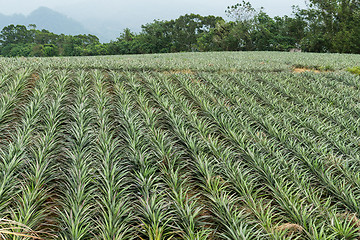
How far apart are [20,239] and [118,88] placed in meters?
4.39

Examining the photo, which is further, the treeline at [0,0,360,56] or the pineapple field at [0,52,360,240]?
the treeline at [0,0,360,56]

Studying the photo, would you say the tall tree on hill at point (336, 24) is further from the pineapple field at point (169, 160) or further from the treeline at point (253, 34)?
the pineapple field at point (169, 160)

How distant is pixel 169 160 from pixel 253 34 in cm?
3496

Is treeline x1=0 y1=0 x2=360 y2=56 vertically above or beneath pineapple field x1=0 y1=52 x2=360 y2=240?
above

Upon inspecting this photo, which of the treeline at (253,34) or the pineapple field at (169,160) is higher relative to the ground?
the treeline at (253,34)

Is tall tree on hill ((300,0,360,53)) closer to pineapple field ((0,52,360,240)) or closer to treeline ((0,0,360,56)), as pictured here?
treeline ((0,0,360,56))

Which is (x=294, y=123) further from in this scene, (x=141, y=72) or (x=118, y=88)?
(x=141, y=72)

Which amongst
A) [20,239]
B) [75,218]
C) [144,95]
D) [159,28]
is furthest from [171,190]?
[159,28]

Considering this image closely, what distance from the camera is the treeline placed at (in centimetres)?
3166

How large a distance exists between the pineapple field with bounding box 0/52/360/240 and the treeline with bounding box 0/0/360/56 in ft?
96.5

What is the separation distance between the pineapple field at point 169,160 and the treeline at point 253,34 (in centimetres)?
2940

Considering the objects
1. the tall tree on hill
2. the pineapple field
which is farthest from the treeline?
the pineapple field

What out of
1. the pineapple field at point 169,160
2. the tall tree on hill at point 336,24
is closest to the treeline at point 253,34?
the tall tree on hill at point 336,24

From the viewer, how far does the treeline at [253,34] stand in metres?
31.7
